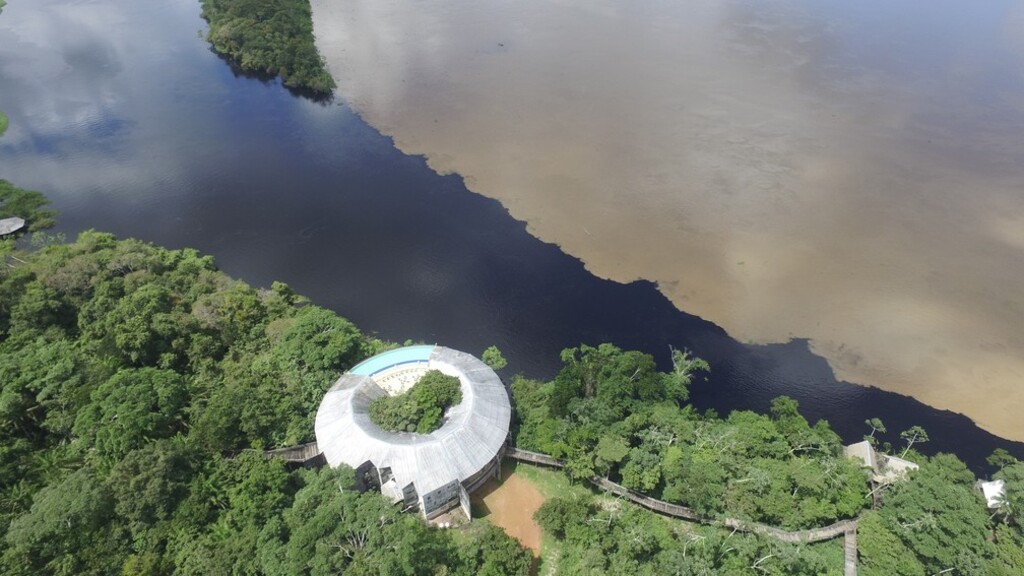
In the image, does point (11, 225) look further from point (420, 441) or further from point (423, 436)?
point (420, 441)

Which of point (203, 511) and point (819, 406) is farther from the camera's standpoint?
point (819, 406)

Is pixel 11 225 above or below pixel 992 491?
above

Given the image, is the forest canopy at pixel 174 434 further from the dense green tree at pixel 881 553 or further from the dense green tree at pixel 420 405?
the dense green tree at pixel 881 553

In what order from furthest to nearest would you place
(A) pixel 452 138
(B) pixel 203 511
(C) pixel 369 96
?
(C) pixel 369 96 → (A) pixel 452 138 → (B) pixel 203 511

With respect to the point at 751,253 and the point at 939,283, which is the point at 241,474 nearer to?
the point at 751,253

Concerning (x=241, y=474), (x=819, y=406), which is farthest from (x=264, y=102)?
(x=819, y=406)

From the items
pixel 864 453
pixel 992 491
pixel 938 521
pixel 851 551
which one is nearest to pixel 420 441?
pixel 851 551

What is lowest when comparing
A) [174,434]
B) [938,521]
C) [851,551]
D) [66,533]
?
[851,551]
